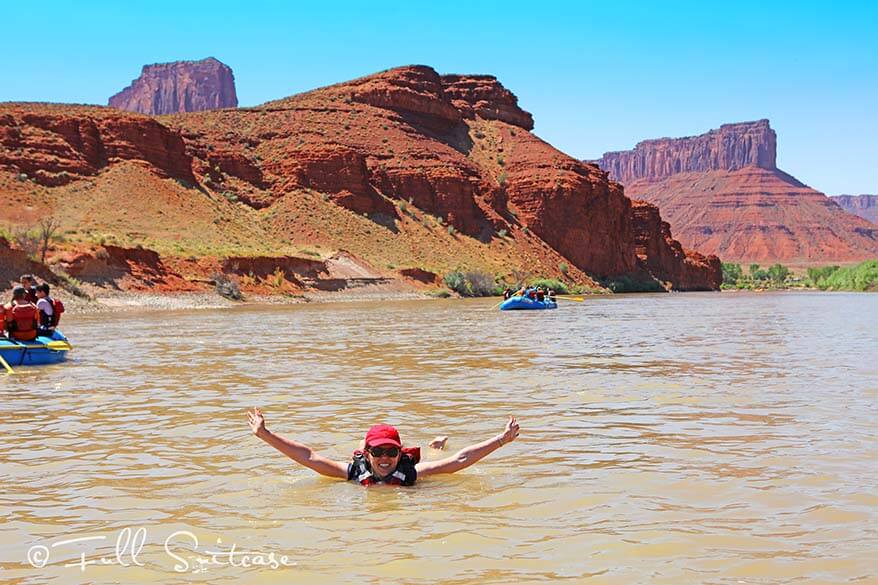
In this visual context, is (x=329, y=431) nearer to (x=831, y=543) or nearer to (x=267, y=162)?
(x=831, y=543)

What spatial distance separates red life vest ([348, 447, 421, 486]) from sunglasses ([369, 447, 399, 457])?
148mm

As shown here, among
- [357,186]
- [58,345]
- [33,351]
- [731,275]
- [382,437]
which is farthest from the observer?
[731,275]

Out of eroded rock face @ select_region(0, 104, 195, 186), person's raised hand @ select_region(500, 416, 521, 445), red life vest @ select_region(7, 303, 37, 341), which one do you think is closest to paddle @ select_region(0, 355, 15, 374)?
red life vest @ select_region(7, 303, 37, 341)

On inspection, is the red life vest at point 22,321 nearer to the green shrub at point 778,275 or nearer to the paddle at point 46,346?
the paddle at point 46,346

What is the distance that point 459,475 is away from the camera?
788 centimetres

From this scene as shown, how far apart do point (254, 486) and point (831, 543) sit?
4432mm

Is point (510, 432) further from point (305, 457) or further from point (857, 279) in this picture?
point (857, 279)

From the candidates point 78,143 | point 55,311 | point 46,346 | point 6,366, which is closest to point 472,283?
point 78,143

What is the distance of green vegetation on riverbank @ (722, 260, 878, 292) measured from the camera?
95438 mm

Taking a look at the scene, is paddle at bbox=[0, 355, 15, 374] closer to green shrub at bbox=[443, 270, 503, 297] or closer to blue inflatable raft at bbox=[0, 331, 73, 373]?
blue inflatable raft at bbox=[0, 331, 73, 373]

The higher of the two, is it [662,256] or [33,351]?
[662,256]

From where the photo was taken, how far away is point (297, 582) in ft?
16.6

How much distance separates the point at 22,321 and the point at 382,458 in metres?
12.3

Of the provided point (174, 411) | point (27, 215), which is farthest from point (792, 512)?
point (27, 215)
